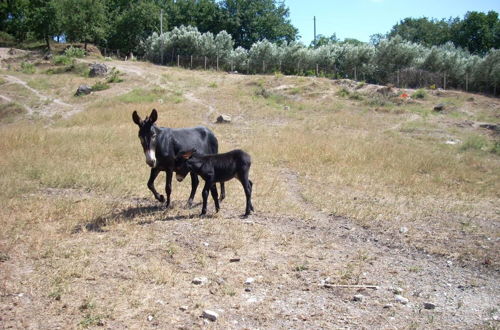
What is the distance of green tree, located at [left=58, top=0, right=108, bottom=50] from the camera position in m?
59.7

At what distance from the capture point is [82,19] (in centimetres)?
6025

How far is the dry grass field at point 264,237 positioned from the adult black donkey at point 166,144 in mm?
715

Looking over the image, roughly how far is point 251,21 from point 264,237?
244 ft

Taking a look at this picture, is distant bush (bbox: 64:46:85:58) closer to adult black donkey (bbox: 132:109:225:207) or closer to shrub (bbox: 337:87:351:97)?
shrub (bbox: 337:87:351:97)

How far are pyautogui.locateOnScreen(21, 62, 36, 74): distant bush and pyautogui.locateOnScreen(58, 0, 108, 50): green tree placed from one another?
44.0 feet

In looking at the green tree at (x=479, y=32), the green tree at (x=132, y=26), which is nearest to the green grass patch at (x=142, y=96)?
the green tree at (x=132, y=26)

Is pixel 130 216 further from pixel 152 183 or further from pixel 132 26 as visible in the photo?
pixel 132 26

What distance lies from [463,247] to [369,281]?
9.96ft

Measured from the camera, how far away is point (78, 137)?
20.2 m

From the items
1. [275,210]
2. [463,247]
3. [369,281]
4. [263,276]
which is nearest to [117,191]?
[275,210]

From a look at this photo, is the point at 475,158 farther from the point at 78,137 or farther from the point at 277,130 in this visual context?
Result: the point at 78,137

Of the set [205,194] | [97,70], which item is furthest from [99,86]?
[205,194]

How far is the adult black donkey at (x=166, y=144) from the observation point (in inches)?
388

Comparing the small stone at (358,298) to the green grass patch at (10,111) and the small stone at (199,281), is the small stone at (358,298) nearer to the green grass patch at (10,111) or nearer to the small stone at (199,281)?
the small stone at (199,281)
